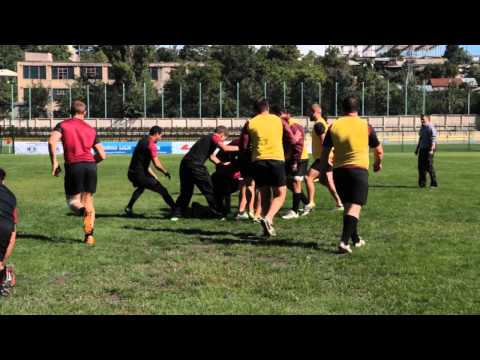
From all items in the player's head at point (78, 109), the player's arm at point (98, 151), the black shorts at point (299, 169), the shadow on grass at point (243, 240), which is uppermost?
the player's head at point (78, 109)

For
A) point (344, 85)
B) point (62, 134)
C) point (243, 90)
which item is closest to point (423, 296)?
point (62, 134)

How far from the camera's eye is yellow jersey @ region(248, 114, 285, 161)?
27.6 ft

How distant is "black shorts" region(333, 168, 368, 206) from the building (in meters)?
89.5

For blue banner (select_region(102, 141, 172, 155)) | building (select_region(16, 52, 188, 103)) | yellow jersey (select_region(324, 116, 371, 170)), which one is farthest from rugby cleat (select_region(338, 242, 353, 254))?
building (select_region(16, 52, 188, 103))

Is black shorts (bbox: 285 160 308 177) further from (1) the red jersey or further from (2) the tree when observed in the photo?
A: (2) the tree

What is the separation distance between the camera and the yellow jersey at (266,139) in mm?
A: 8422

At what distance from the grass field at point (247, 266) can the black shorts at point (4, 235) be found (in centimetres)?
39

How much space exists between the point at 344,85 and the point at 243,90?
16.4 metres

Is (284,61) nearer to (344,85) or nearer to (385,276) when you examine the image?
(344,85)

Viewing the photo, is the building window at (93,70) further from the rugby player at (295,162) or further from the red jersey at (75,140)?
the red jersey at (75,140)

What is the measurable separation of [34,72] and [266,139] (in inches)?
3774

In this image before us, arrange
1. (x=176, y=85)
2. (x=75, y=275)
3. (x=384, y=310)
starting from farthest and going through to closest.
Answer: (x=176, y=85)
(x=75, y=275)
(x=384, y=310)

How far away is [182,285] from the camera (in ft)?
19.0

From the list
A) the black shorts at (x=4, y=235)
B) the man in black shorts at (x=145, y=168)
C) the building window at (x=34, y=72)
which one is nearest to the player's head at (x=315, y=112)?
the man in black shorts at (x=145, y=168)
